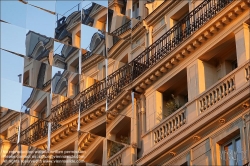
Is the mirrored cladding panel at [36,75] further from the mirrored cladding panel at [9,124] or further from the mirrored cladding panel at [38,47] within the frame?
the mirrored cladding panel at [9,124]

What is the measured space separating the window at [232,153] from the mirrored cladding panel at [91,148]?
4.86 m

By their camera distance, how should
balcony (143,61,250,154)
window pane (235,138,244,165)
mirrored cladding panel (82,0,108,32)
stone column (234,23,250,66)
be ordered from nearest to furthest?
1. window pane (235,138,244,165)
2. balcony (143,61,250,154)
3. stone column (234,23,250,66)
4. mirrored cladding panel (82,0,108,32)

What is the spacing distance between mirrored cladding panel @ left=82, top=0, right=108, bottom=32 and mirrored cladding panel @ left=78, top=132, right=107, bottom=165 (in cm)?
377

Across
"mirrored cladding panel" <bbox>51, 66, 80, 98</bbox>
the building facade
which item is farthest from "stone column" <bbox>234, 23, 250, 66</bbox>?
"mirrored cladding panel" <bbox>51, 66, 80, 98</bbox>

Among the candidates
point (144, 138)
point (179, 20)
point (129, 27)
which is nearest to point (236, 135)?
point (144, 138)

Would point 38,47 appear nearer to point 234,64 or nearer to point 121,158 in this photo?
point 121,158

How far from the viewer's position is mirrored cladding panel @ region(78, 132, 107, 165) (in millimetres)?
24750

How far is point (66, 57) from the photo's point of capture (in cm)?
2580

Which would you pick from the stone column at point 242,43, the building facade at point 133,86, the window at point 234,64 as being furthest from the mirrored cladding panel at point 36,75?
the stone column at point 242,43

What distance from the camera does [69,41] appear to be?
26.1m

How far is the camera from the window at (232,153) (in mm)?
20531

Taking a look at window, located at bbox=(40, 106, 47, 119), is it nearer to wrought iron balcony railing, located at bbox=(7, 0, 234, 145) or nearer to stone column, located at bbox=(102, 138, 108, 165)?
wrought iron balcony railing, located at bbox=(7, 0, 234, 145)

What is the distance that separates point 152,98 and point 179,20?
2.73 metres

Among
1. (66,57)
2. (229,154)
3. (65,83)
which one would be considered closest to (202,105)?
(229,154)
